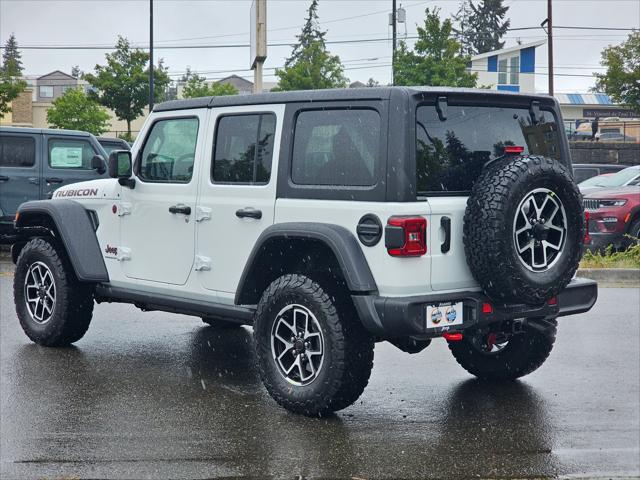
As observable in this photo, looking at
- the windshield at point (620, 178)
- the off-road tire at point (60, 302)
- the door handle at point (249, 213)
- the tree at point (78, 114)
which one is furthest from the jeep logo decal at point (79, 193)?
the tree at point (78, 114)

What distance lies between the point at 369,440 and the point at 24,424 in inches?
81.3

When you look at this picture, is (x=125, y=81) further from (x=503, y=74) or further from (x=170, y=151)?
(x=170, y=151)

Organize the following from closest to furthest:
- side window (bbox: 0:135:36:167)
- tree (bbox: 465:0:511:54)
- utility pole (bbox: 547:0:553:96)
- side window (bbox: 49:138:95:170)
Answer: side window (bbox: 0:135:36:167), side window (bbox: 49:138:95:170), utility pole (bbox: 547:0:553:96), tree (bbox: 465:0:511:54)

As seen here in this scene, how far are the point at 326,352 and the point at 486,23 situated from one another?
9722 cm

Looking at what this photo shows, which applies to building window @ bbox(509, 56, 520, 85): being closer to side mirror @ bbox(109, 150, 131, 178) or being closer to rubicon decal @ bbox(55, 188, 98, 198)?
rubicon decal @ bbox(55, 188, 98, 198)

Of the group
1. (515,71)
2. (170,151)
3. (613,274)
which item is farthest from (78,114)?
(170,151)

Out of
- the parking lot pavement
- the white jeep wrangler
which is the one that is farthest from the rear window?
the parking lot pavement

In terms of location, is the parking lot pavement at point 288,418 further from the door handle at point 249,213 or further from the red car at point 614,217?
the red car at point 614,217

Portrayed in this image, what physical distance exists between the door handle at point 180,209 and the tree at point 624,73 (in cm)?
4051

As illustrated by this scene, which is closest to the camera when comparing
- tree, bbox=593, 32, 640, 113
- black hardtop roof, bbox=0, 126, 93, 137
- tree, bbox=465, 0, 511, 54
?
black hardtop roof, bbox=0, 126, 93, 137

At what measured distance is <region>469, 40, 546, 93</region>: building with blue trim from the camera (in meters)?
66.4

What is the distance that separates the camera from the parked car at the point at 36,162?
1485 cm

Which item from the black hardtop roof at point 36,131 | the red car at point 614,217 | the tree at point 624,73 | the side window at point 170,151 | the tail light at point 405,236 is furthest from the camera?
the tree at point 624,73

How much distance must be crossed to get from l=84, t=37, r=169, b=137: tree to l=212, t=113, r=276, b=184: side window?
42384mm
